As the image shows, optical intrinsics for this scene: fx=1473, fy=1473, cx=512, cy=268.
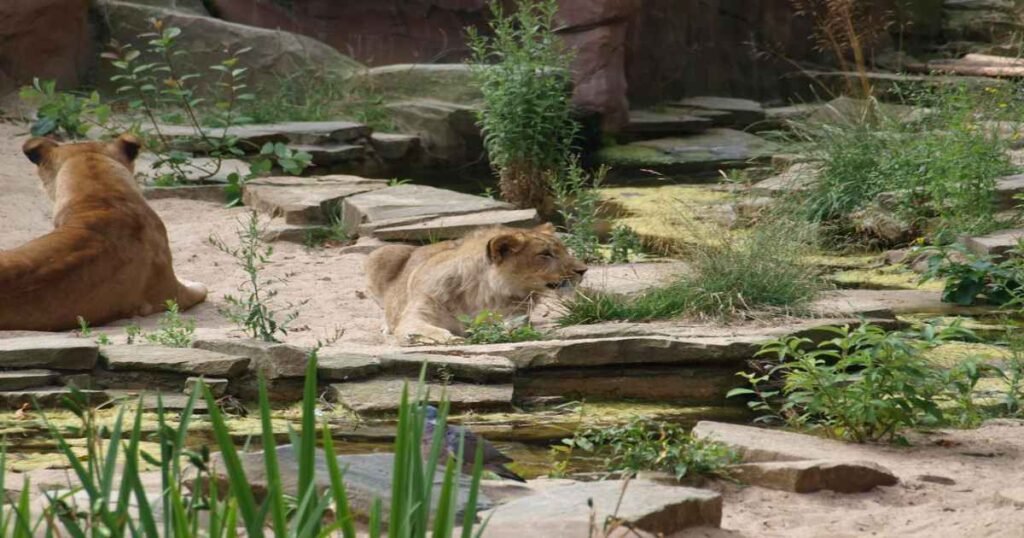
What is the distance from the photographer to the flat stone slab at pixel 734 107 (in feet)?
60.5

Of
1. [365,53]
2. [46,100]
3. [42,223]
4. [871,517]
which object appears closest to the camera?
[871,517]

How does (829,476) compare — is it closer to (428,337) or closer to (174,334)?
(428,337)

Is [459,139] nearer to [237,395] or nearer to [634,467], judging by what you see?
[237,395]

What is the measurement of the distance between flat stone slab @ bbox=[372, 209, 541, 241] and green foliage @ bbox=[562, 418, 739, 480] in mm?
4833

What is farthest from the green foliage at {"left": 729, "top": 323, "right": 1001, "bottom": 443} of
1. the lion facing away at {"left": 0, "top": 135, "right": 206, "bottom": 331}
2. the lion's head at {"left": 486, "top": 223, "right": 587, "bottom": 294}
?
the lion facing away at {"left": 0, "top": 135, "right": 206, "bottom": 331}

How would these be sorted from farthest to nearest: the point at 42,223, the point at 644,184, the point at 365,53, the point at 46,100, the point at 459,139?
the point at 365,53 → the point at 459,139 → the point at 644,184 → the point at 46,100 → the point at 42,223

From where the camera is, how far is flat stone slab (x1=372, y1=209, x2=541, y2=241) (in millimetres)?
9695

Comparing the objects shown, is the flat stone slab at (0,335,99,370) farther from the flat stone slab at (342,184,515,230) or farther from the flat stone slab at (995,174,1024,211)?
the flat stone slab at (995,174,1024,211)

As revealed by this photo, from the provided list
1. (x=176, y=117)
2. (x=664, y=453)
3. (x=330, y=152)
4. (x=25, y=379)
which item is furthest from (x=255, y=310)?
(x=330, y=152)

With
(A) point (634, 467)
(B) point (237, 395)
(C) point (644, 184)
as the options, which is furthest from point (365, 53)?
(A) point (634, 467)

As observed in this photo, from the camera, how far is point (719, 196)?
Result: 12781mm

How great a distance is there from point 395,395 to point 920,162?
6.00 m

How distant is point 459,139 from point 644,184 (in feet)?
7.12

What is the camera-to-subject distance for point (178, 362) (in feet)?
19.3
